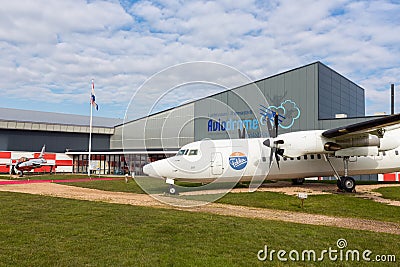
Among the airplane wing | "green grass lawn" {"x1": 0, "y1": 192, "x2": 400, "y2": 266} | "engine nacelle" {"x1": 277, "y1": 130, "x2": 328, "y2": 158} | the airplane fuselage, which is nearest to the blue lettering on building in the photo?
the airplane fuselage

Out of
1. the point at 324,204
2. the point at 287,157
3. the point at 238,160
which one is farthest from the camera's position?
the point at 238,160

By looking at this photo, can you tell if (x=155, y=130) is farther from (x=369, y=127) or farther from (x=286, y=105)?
(x=286, y=105)

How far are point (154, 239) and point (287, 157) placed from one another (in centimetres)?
1290

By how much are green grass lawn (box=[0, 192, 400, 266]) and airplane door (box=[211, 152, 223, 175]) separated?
24.3ft

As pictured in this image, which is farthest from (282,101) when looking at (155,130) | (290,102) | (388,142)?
(155,130)

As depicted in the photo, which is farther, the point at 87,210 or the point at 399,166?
the point at 399,166

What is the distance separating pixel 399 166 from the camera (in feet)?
78.6

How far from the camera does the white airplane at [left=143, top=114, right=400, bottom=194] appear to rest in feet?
66.3

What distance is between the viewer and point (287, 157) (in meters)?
20.5

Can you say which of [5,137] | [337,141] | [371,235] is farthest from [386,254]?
[5,137]

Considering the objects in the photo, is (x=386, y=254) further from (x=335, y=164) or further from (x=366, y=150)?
(x=335, y=164)

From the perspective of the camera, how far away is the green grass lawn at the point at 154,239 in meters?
7.69

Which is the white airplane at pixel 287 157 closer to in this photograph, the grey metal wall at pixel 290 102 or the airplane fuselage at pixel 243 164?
the airplane fuselage at pixel 243 164

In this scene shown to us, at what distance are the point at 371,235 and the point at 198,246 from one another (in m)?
5.44
